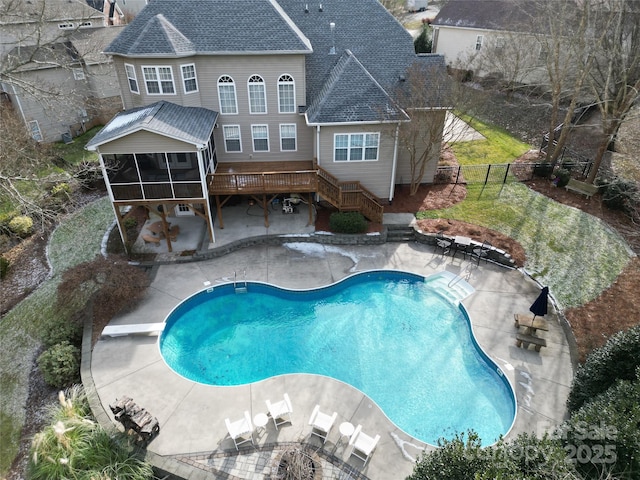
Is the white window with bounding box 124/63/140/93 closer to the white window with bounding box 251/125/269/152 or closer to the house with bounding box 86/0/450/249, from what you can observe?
the house with bounding box 86/0/450/249

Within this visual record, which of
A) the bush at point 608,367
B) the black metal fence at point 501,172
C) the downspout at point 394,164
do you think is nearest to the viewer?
the bush at point 608,367

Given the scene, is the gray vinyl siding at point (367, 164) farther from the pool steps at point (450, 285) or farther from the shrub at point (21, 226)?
the shrub at point (21, 226)

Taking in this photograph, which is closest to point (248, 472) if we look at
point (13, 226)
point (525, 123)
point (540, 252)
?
point (540, 252)

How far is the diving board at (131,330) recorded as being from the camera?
45.2 feet

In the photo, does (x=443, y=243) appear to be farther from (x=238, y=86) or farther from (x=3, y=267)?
(x=3, y=267)

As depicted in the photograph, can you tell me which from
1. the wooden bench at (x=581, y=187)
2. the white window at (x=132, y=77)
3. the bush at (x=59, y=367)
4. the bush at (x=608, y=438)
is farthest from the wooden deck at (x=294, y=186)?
the bush at (x=608, y=438)

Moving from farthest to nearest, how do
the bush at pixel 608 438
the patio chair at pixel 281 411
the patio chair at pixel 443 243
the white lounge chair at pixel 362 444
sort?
the patio chair at pixel 443 243, the patio chair at pixel 281 411, the white lounge chair at pixel 362 444, the bush at pixel 608 438

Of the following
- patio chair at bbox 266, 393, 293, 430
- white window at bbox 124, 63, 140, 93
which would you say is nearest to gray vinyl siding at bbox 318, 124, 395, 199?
white window at bbox 124, 63, 140, 93

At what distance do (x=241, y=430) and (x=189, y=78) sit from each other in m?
16.0

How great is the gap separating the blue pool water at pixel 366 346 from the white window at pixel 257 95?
956 cm

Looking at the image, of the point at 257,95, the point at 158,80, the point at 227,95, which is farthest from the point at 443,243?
the point at 158,80

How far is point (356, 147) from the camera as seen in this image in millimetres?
19344

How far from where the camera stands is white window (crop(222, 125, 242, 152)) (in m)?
20.8

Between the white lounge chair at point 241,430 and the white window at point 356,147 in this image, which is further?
the white window at point 356,147
